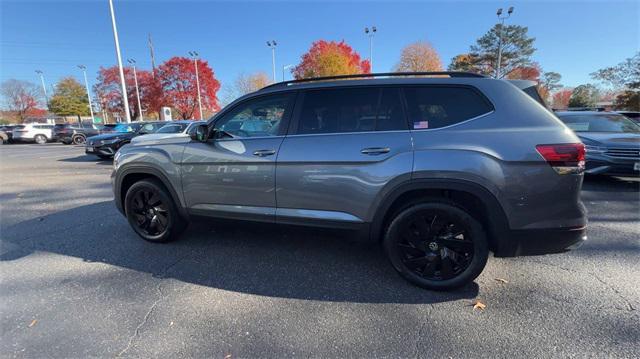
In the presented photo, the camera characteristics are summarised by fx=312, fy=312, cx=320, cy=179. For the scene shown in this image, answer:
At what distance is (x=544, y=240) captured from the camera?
2.49 metres

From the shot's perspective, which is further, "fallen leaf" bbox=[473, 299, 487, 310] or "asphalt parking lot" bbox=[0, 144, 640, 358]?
"fallen leaf" bbox=[473, 299, 487, 310]

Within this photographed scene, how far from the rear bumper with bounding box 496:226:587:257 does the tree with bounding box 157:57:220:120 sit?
45.2 metres

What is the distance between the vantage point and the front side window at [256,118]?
123 inches

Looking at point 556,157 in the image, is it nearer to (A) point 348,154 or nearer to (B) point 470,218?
(B) point 470,218

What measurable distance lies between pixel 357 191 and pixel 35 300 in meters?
2.98

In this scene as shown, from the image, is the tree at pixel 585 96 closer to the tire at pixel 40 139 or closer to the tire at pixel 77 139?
the tire at pixel 77 139

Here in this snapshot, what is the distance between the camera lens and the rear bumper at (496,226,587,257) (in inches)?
97.1

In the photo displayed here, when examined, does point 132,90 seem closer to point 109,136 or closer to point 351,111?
point 109,136

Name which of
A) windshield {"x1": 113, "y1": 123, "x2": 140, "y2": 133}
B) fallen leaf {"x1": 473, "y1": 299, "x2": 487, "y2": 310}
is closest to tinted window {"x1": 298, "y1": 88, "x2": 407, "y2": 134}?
fallen leaf {"x1": 473, "y1": 299, "x2": 487, "y2": 310}

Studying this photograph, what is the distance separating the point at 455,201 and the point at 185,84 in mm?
45745

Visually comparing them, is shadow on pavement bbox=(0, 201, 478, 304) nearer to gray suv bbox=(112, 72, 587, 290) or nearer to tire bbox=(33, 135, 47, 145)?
gray suv bbox=(112, 72, 587, 290)

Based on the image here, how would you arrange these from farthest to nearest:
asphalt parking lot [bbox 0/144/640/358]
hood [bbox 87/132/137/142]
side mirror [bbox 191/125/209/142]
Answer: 1. hood [bbox 87/132/137/142]
2. side mirror [bbox 191/125/209/142]
3. asphalt parking lot [bbox 0/144/640/358]

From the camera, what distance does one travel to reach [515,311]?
245cm

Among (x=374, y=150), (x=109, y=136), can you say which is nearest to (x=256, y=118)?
(x=374, y=150)
